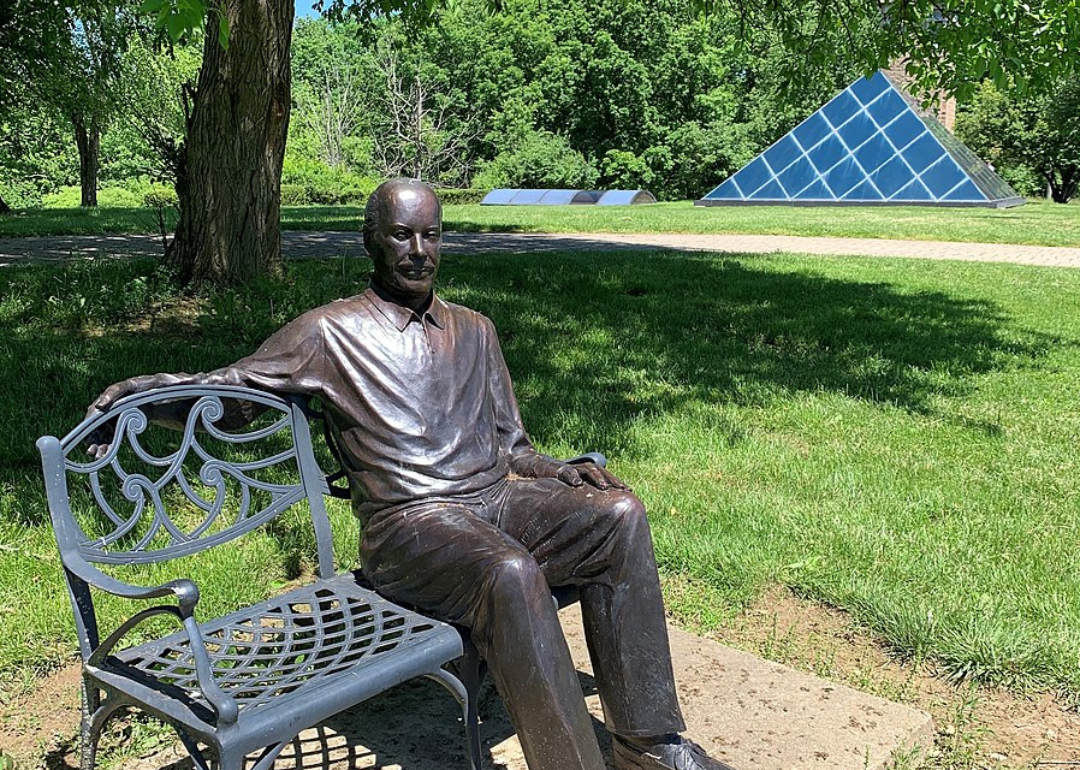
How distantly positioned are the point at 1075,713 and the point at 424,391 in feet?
7.32

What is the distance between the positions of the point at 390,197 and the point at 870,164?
96.9 ft

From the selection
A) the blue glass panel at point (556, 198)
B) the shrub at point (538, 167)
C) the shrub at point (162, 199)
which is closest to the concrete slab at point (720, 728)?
the shrub at point (162, 199)

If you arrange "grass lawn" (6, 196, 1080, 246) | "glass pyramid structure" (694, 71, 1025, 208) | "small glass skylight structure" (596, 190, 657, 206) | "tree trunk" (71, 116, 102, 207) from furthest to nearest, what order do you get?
"small glass skylight structure" (596, 190, 657, 206), "tree trunk" (71, 116, 102, 207), "glass pyramid structure" (694, 71, 1025, 208), "grass lawn" (6, 196, 1080, 246)

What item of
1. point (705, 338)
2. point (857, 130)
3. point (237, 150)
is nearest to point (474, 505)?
point (237, 150)

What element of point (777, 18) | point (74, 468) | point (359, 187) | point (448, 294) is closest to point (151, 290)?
point (448, 294)

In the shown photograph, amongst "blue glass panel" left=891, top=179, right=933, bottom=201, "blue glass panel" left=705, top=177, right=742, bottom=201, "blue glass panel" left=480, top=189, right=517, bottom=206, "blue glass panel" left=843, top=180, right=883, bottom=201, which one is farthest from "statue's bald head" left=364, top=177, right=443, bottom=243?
"blue glass panel" left=480, top=189, right=517, bottom=206

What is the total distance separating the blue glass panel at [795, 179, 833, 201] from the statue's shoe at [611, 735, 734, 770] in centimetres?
2927

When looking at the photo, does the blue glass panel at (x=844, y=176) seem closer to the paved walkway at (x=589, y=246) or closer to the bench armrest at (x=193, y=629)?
the paved walkway at (x=589, y=246)

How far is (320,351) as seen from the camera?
2645 millimetres

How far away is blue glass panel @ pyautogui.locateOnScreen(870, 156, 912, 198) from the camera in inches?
1145

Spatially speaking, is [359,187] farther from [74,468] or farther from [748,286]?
[74,468]

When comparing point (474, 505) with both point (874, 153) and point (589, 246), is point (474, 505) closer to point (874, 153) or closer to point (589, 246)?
point (589, 246)

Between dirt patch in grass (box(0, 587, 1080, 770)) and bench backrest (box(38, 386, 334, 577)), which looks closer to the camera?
bench backrest (box(38, 386, 334, 577))

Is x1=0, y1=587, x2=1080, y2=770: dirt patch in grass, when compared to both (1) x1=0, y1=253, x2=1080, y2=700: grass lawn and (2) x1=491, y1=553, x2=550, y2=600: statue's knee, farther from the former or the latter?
(2) x1=491, y1=553, x2=550, y2=600: statue's knee
